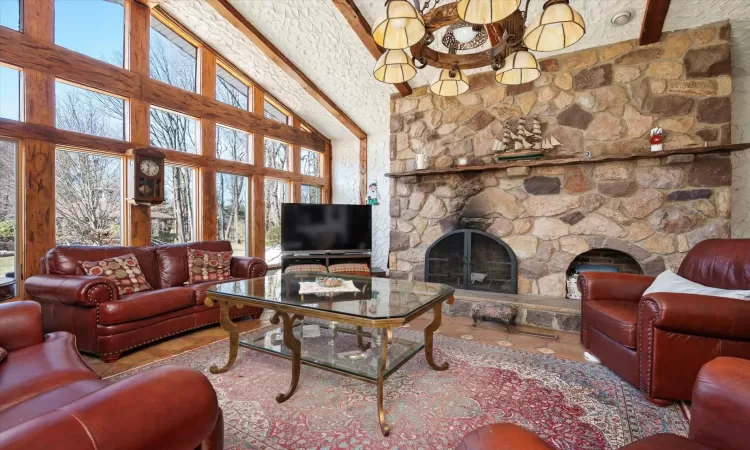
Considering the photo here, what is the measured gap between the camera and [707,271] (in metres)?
2.22

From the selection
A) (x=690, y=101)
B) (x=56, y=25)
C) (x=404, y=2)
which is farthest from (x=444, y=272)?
(x=56, y=25)

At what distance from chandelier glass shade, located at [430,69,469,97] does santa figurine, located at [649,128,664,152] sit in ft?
6.69

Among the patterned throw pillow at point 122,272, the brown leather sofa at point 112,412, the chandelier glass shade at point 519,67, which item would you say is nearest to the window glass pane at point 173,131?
the patterned throw pillow at point 122,272

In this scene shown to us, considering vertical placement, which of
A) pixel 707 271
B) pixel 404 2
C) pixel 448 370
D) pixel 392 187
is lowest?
pixel 448 370

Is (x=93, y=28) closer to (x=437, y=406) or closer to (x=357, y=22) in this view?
(x=357, y=22)

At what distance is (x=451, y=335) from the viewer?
304 cm

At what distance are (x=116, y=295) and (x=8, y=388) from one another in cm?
158

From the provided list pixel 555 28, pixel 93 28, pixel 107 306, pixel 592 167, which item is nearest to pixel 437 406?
pixel 555 28

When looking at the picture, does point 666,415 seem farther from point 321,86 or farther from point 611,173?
point 321,86

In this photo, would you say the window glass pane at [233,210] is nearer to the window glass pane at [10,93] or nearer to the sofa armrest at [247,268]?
the sofa armrest at [247,268]

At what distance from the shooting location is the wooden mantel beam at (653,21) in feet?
9.12

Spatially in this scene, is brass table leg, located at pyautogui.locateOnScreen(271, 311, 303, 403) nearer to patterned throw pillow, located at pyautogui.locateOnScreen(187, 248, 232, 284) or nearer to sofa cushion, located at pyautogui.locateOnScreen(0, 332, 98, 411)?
sofa cushion, located at pyautogui.locateOnScreen(0, 332, 98, 411)

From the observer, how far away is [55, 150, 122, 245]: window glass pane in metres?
3.45

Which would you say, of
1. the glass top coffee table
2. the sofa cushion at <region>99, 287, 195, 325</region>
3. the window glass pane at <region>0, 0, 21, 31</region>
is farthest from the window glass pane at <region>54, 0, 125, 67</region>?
the glass top coffee table
